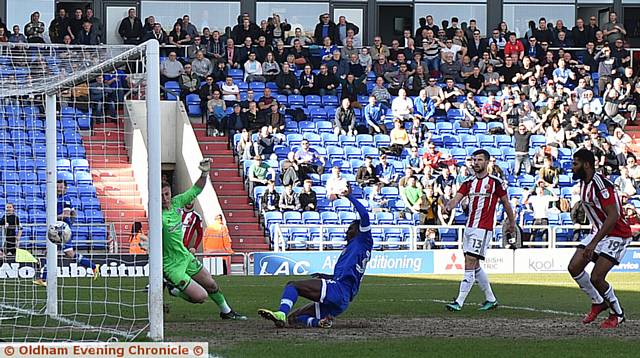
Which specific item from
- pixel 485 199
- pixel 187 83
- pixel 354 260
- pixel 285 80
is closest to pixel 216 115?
pixel 187 83

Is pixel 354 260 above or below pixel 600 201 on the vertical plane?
below

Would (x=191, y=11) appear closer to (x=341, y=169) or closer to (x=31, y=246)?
(x=341, y=169)

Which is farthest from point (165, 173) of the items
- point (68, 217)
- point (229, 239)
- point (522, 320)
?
point (522, 320)

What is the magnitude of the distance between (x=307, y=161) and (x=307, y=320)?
17.7 meters

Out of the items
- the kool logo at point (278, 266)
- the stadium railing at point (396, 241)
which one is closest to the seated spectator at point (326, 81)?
the stadium railing at point (396, 241)

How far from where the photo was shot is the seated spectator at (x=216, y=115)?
32.4m

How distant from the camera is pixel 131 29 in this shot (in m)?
34.4

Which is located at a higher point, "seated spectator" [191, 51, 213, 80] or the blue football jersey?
"seated spectator" [191, 51, 213, 80]

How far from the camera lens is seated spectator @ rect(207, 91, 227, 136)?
32.4 m

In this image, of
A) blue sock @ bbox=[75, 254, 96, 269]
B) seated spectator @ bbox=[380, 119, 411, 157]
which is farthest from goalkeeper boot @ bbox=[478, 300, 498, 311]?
seated spectator @ bbox=[380, 119, 411, 157]

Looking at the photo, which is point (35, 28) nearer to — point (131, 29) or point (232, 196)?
point (131, 29)

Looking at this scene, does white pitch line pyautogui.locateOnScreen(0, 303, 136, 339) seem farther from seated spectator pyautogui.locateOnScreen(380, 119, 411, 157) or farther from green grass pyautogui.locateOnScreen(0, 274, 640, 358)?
seated spectator pyautogui.locateOnScreen(380, 119, 411, 157)

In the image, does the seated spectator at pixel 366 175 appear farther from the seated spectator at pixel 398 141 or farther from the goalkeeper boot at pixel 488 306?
the goalkeeper boot at pixel 488 306

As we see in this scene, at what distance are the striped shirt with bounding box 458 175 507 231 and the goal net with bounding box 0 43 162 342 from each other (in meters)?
4.47
